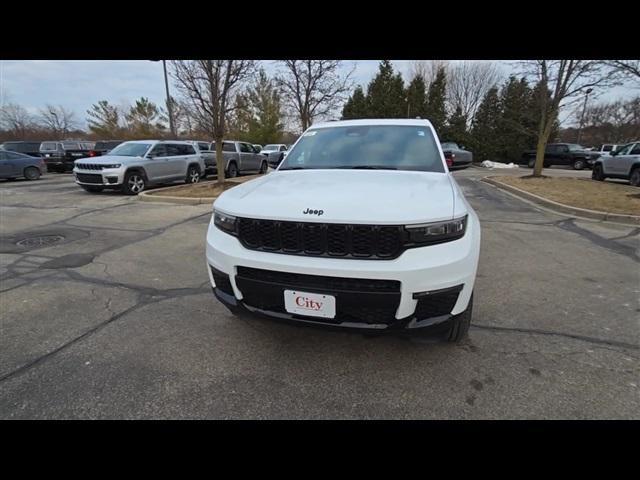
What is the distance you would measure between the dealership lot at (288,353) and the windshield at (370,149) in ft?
5.23

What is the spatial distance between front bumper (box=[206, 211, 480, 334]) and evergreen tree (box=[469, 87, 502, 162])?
3811cm

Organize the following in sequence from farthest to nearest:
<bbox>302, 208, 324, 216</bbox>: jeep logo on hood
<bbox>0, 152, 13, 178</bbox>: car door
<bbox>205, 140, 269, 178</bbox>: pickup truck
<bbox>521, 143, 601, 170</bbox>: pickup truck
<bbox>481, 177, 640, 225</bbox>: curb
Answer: <bbox>521, 143, 601, 170</bbox>: pickup truck, <bbox>205, 140, 269, 178</bbox>: pickup truck, <bbox>0, 152, 13, 178</bbox>: car door, <bbox>481, 177, 640, 225</bbox>: curb, <bbox>302, 208, 324, 216</bbox>: jeep logo on hood

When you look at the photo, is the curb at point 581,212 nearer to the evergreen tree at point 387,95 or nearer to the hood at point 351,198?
the hood at point 351,198

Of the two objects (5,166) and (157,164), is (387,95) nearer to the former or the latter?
(157,164)

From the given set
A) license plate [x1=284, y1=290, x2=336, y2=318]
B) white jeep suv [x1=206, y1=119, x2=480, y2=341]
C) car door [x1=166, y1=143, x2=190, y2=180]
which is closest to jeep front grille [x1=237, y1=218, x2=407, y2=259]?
white jeep suv [x1=206, y1=119, x2=480, y2=341]

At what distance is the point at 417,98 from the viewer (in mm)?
37531

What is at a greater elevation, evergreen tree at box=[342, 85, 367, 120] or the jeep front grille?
evergreen tree at box=[342, 85, 367, 120]

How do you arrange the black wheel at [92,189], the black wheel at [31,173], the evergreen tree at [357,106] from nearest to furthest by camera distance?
the black wheel at [92,189]
the black wheel at [31,173]
the evergreen tree at [357,106]

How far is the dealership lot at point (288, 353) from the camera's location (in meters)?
2.15

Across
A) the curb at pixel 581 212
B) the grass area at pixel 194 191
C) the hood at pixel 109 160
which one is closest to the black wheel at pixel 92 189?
the hood at pixel 109 160

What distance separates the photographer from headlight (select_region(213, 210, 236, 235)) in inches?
94.5

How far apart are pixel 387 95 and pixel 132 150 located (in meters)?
33.3

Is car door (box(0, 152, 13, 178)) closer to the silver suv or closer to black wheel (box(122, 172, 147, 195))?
the silver suv

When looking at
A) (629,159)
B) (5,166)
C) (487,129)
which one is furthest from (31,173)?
(487,129)
